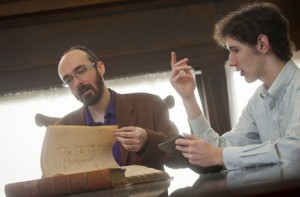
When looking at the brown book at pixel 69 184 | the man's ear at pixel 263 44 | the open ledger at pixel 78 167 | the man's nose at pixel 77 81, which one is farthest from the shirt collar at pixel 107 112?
the brown book at pixel 69 184

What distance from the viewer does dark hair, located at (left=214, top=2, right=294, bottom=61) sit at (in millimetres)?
1672

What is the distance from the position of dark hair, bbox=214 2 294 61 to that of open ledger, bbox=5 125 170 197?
537mm

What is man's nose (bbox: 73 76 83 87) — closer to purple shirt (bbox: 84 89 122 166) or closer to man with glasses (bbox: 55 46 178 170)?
man with glasses (bbox: 55 46 178 170)

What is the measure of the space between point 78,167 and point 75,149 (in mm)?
53

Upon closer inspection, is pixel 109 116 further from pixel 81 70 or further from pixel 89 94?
pixel 81 70

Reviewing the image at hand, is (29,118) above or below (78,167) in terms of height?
above

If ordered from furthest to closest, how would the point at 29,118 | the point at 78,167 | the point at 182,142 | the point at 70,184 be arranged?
the point at 29,118
the point at 78,167
the point at 182,142
the point at 70,184

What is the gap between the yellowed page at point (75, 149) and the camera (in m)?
1.43

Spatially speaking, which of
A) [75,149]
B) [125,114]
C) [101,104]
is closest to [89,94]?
[101,104]

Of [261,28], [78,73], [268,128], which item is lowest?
[268,128]

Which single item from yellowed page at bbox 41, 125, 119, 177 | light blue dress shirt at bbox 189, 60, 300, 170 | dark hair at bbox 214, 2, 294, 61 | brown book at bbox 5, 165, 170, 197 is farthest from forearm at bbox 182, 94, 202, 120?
brown book at bbox 5, 165, 170, 197

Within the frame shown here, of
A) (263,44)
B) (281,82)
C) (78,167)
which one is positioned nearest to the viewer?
(78,167)

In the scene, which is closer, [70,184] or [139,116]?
[70,184]

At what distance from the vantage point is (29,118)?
3.03 meters
